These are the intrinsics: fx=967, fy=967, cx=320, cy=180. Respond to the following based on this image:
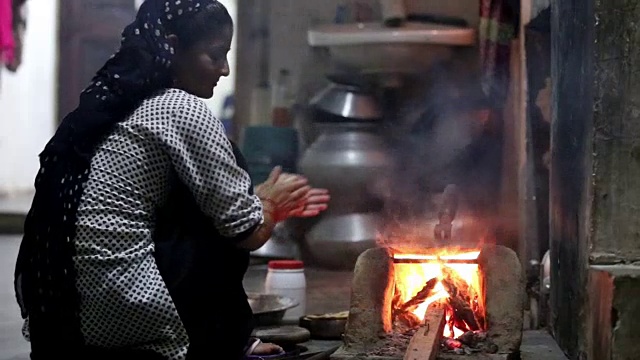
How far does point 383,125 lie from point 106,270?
3.95 metres

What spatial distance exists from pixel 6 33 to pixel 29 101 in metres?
0.80

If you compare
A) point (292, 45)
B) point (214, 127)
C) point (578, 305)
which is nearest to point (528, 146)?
point (578, 305)

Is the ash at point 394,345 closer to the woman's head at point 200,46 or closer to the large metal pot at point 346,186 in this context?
the woman's head at point 200,46

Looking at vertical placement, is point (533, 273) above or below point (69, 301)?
below

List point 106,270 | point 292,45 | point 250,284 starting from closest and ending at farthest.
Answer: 1. point 106,270
2. point 250,284
3. point 292,45

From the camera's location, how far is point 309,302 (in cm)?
420

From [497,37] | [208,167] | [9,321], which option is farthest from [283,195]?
[497,37]

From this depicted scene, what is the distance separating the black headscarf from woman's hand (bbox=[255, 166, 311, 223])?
34 centimetres

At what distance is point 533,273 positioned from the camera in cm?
366

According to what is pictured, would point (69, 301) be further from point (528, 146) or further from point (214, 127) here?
point (528, 146)

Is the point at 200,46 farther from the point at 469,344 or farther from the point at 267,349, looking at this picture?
the point at 469,344

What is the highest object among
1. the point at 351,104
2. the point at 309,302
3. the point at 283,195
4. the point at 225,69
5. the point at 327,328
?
the point at 225,69

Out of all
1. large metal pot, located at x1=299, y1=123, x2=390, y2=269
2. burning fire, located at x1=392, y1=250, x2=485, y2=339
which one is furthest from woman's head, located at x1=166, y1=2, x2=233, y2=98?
large metal pot, located at x1=299, y1=123, x2=390, y2=269

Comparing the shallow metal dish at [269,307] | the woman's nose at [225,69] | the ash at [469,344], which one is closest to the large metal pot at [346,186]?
the shallow metal dish at [269,307]
